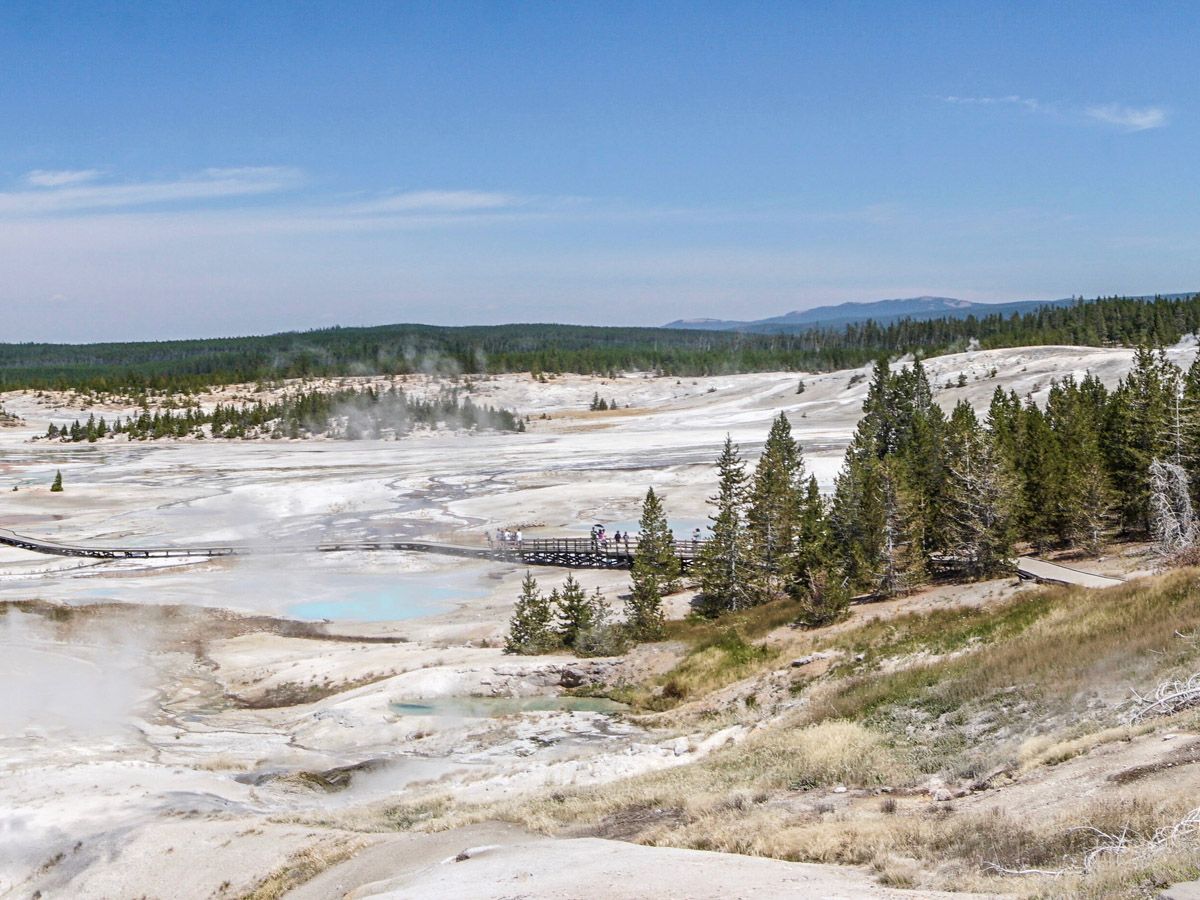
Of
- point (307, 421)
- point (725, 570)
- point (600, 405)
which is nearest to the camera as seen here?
point (725, 570)

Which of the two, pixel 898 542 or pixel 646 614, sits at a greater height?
pixel 898 542

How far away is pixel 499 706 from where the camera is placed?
30547 mm

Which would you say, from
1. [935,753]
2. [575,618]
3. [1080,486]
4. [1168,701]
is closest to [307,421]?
[575,618]

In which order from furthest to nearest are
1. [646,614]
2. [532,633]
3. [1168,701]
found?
[646,614] < [532,633] < [1168,701]

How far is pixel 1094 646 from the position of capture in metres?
19.7

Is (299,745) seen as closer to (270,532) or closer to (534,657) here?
(534,657)

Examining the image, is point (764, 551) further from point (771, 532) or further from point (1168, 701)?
point (1168, 701)

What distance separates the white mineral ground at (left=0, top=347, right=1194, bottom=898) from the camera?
1587 cm

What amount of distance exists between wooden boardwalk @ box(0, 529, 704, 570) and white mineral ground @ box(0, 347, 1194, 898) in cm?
126

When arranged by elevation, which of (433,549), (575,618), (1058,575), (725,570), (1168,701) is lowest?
(433,549)

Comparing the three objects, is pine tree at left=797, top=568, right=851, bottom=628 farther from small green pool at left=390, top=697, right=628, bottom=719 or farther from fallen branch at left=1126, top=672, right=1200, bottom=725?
fallen branch at left=1126, top=672, right=1200, bottom=725

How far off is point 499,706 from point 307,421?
105489mm

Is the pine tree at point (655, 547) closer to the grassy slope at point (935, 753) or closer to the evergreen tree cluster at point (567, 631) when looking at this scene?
the evergreen tree cluster at point (567, 631)

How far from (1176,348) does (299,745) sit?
4323 inches
